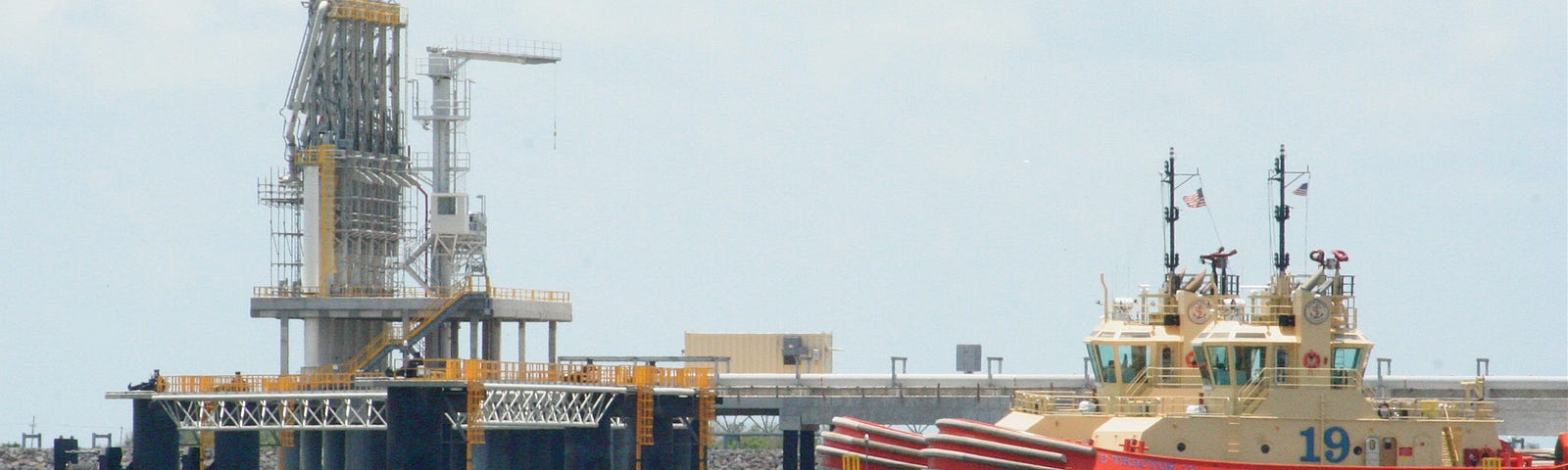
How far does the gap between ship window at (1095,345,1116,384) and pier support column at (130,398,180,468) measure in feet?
114

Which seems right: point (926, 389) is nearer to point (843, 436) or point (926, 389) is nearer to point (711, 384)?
point (711, 384)

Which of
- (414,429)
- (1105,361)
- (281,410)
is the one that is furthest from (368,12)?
(1105,361)

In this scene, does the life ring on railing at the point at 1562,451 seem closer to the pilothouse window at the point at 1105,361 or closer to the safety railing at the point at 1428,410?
the safety railing at the point at 1428,410

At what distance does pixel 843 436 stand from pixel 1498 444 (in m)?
14.0

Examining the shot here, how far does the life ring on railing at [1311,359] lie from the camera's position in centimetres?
5284

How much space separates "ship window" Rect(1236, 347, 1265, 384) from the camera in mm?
53000

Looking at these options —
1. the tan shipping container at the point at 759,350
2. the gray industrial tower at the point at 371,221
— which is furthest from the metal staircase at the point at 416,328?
the tan shipping container at the point at 759,350

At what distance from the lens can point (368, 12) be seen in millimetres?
90688

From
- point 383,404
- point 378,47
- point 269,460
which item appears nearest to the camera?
point 383,404

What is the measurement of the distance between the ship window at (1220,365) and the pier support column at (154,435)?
1495 inches

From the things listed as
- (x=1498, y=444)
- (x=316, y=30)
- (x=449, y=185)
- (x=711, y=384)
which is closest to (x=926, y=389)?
(x=711, y=384)

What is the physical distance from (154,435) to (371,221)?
1272 centimetres

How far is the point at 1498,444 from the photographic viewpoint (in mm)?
54406

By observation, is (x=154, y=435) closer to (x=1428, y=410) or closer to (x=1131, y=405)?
(x=1131, y=405)
